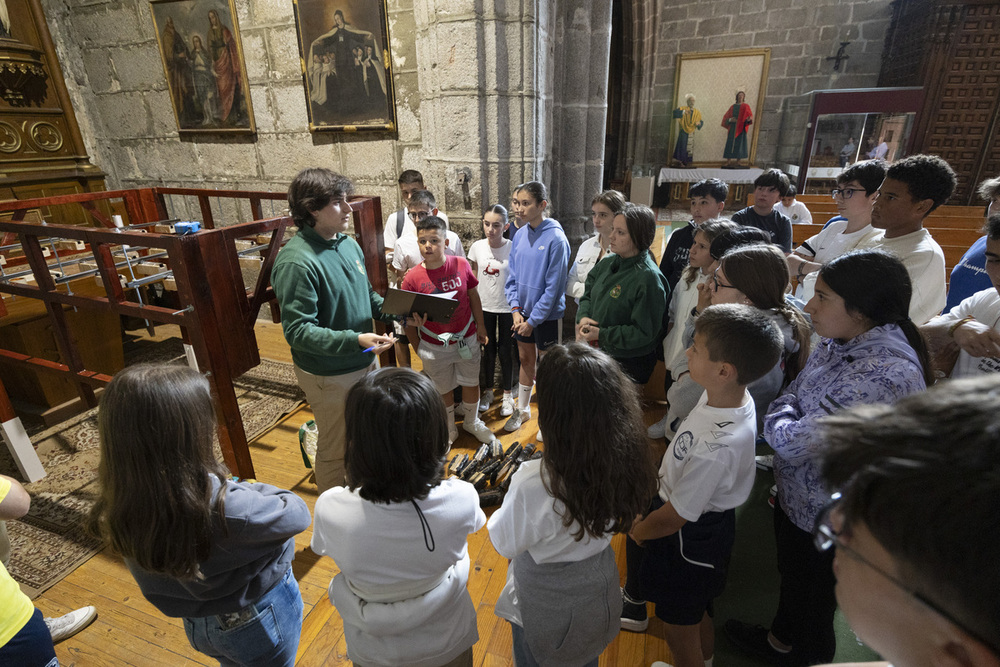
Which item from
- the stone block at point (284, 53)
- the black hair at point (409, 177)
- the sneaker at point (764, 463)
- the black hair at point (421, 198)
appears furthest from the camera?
the stone block at point (284, 53)

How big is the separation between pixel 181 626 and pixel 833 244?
158 inches

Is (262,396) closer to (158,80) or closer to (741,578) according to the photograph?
(741,578)

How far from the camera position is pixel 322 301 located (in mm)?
2281

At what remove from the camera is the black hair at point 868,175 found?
8.92 feet

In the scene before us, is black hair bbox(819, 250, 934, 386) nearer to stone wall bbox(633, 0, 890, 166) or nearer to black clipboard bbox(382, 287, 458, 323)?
black clipboard bbox(382, 287, 458, 323)

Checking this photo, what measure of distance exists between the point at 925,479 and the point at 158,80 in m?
7.24

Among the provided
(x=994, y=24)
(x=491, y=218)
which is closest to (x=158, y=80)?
(x=491, y=218)

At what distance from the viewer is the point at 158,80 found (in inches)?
213

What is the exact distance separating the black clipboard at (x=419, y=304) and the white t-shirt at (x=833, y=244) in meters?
1.89

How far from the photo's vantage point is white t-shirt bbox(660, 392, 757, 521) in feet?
4.36

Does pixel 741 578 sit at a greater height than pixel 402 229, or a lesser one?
lesser

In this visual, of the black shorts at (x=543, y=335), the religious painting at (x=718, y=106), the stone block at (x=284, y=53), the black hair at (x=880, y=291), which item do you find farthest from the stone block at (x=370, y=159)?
the religious painting at (x=718, y=106)

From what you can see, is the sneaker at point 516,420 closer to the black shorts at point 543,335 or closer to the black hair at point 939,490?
the black shorts at point 543,335

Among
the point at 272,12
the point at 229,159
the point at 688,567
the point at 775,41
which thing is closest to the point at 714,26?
the point at 775,41
